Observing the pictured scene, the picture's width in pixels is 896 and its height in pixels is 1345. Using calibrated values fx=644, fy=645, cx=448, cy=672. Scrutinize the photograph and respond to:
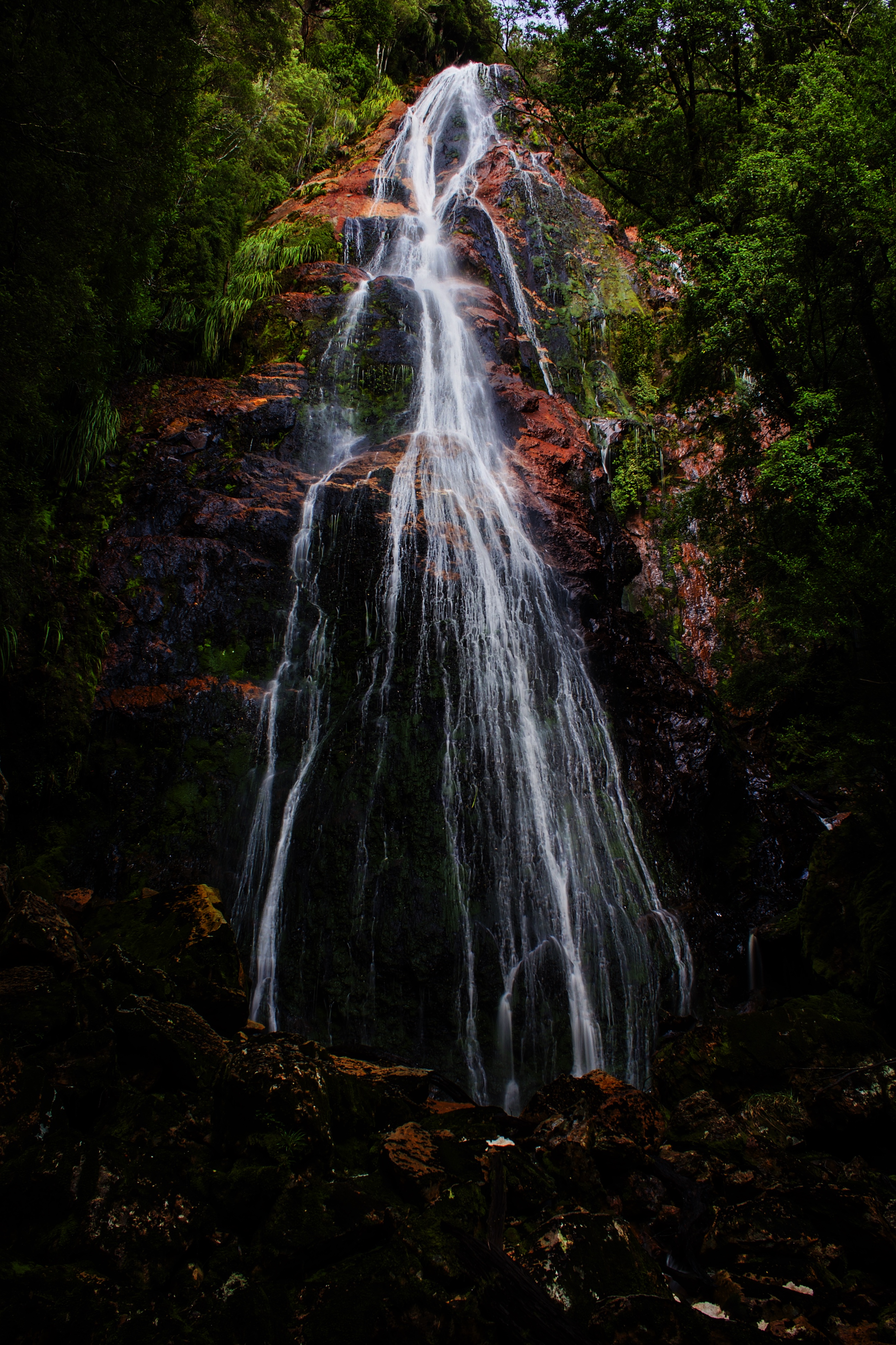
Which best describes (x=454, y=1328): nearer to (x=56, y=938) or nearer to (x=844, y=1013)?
(x=56, y=938)

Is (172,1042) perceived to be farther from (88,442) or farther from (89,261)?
(88,442)

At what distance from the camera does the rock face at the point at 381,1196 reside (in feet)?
7.39

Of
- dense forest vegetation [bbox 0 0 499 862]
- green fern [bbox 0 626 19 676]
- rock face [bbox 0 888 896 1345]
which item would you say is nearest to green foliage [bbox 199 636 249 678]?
dense forest vegetation [bbox 0 0 499 862]

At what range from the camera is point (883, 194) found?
22.1ft

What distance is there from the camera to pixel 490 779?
8.21m

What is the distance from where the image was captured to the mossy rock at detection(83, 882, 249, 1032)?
4.48 m

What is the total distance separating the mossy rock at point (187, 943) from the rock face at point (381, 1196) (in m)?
0.15

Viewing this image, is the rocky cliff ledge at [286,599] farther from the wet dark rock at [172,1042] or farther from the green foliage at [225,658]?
the wet dark rock at [172,1042]

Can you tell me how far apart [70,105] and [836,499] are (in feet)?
26.9

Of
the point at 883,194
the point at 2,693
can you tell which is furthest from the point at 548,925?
the point at 883,194

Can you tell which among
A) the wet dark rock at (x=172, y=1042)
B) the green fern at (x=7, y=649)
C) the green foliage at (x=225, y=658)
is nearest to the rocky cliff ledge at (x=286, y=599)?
the green foliage at (x=225, y=658)

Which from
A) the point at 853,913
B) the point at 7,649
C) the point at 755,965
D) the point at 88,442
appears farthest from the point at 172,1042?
the point at 88,442

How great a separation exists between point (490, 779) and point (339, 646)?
9.18 ft

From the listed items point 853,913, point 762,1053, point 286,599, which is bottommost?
point 762,1053
